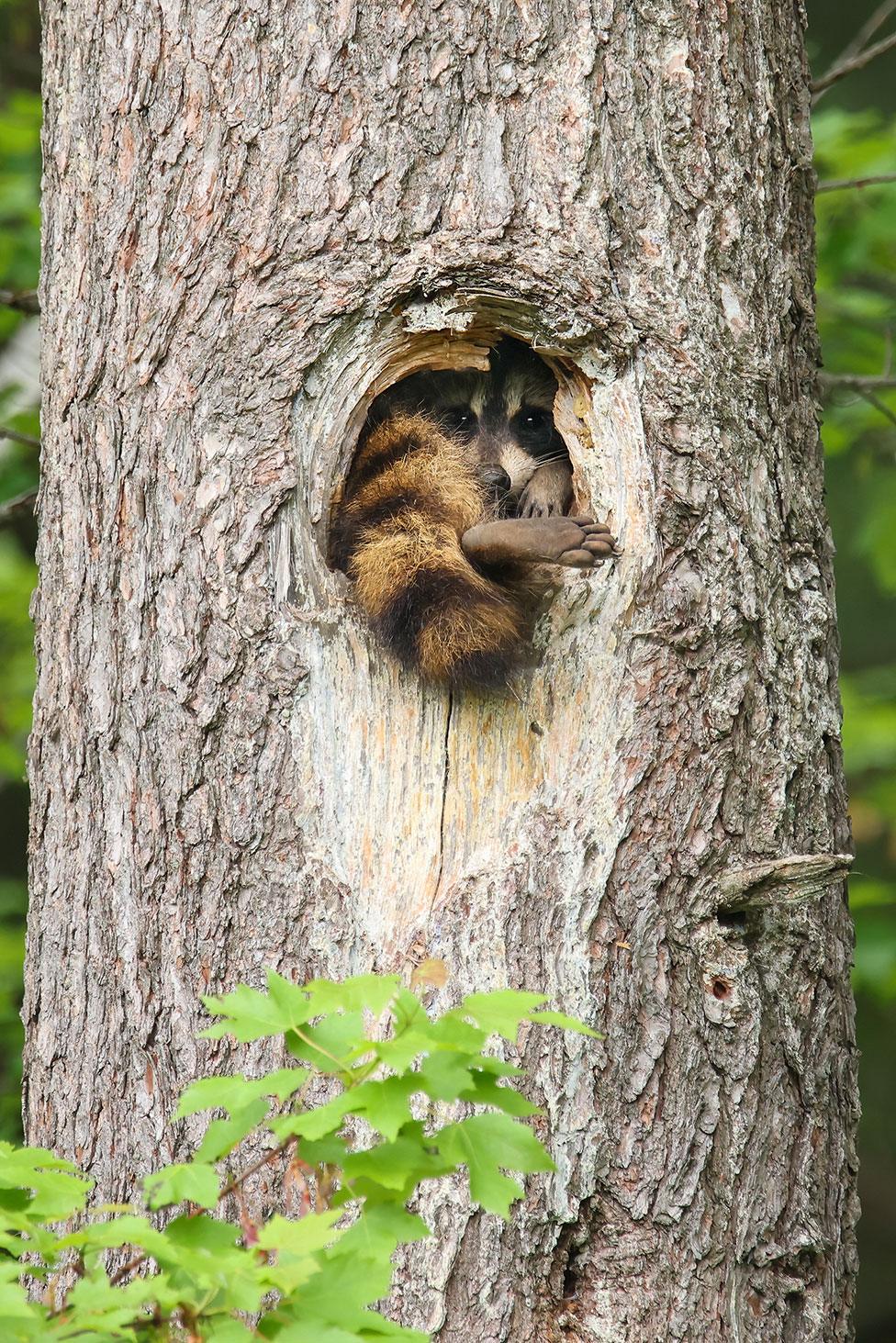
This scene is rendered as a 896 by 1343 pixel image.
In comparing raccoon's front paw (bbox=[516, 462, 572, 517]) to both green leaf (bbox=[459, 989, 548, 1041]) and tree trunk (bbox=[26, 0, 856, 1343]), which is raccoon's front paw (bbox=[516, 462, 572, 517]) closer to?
tree trunk (bbox=[26, 0, 856, 1343])

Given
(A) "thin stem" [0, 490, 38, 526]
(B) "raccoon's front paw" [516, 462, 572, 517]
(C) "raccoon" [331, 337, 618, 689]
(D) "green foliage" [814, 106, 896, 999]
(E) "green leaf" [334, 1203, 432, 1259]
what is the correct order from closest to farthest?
(E) "green leaf" [334, 1203, 432, 1259] < (C) "raccoon" [331, 337, 618, 689] < (B) "raccoon's front paw" [516, 462, 572, 517] < (A) "thin stem" [0, 490, 38, 526] < (D) "green foliage" [814, 106, 896, 999]

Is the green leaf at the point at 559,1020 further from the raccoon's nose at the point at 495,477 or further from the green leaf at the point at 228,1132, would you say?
the raccoon's nose at the point at 495,477

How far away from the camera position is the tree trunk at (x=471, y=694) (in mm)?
2020

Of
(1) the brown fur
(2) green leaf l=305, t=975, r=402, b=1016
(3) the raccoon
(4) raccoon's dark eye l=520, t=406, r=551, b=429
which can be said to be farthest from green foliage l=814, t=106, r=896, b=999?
(2) green leaf l=305, t=975, r=402, b=1016

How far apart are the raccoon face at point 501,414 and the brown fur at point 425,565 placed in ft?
0.68

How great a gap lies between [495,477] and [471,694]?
723mm

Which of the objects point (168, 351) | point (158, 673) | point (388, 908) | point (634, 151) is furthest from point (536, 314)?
point (388, 908)

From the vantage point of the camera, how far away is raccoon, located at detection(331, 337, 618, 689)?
2176 millimetres

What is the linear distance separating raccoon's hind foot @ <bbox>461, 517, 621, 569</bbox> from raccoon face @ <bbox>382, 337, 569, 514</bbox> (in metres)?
0.45

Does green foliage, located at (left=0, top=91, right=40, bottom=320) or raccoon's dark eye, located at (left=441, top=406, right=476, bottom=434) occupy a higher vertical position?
green foliage, located at (left=0, top=91, right=40, bottom=320)

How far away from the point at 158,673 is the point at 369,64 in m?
1.04

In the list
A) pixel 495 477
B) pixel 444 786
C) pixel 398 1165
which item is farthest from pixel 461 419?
pixel 398 1165

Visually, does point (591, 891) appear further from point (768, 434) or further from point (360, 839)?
point (768, 434)

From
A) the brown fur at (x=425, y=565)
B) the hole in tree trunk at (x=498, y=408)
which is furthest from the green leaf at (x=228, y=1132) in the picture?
the hole in tree trunk at (x=498, y=408)
